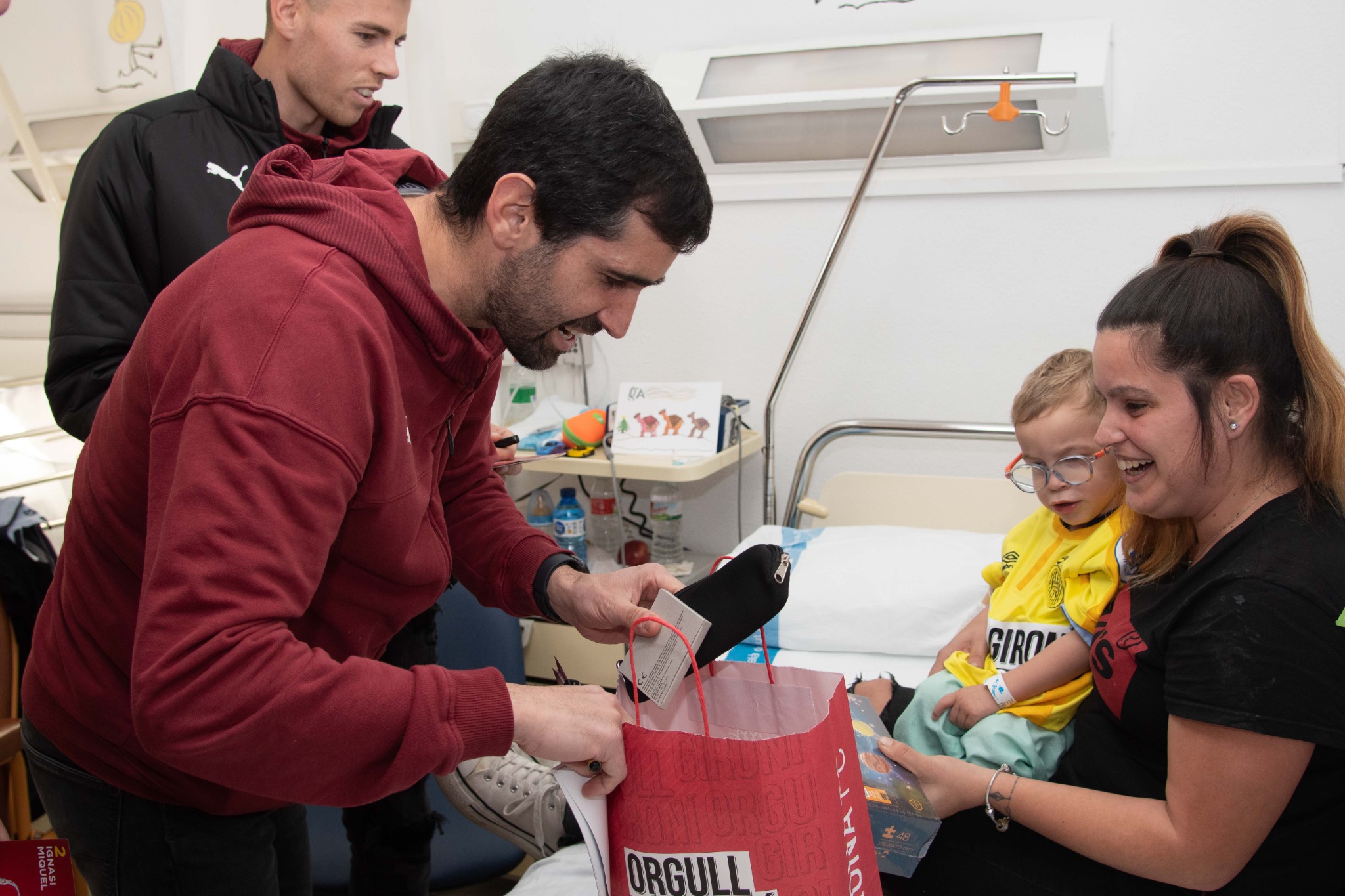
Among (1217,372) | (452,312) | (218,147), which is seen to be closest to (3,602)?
(218,147)

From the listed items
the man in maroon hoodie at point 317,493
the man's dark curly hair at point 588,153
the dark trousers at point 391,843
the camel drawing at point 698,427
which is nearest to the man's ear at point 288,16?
the man in maroon hoodie at point 317,493

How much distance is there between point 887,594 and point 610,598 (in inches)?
45.5

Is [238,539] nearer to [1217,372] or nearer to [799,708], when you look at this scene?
[799,708]

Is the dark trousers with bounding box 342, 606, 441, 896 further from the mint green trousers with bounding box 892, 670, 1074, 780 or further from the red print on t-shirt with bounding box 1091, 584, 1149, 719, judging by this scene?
the red print on t-shirt with bounding box 1091, 584, 1149, 719

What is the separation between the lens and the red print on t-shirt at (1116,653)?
1.19 meters

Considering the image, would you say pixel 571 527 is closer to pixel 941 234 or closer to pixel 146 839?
pixel 941 234

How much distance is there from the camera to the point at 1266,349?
3.61 ft

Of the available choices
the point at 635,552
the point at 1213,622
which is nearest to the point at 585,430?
the point at 635,552

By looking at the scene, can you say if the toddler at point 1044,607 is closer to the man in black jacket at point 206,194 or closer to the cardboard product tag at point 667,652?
the cardboard product tag at point 667,652

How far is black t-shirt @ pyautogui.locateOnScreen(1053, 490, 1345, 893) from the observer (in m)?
0.98

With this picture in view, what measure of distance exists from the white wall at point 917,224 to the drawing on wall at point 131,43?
98 mm

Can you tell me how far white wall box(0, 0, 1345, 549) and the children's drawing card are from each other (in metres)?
0.31

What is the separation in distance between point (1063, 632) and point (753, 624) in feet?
2.56

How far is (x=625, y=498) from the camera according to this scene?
3.16m
